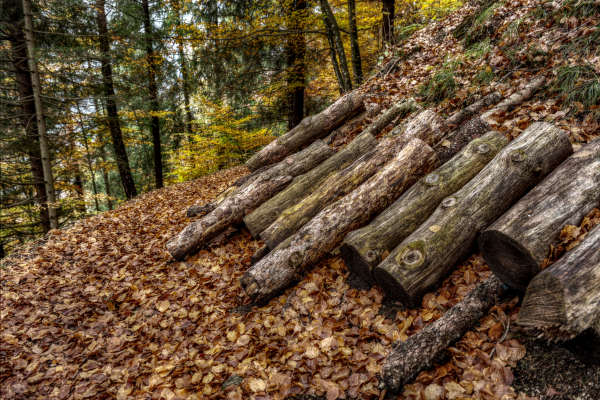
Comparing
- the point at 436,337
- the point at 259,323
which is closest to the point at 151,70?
the point at 259,323

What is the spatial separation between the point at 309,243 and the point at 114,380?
103 inches

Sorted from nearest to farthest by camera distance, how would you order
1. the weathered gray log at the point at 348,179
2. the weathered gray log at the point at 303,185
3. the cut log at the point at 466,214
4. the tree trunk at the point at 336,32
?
1. the cut log at the point at 466,214
2. the weathered gray log at the point at 348,179
3. the weathered gray log at the point at 303,185
4. the tree trunk at the point at 336,32

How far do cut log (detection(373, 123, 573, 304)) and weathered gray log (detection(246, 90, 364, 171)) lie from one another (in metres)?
3.91

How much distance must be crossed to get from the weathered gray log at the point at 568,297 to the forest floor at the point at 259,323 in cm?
32

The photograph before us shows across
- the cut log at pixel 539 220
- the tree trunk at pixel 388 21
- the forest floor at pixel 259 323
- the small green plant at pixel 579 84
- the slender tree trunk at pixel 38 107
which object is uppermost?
the tree trunk at pixel 388 21

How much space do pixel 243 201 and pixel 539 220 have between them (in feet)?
13.8

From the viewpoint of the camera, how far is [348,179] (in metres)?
4.62

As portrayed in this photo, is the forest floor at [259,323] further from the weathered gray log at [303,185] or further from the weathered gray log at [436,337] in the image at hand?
the weathered gray log at [303,185]

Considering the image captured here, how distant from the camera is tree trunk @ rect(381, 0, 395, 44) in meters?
10.2

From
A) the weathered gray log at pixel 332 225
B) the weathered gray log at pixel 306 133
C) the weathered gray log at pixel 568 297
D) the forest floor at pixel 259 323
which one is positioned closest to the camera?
the weathered gray log at pixel 568 297

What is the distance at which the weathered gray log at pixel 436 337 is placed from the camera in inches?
96.6

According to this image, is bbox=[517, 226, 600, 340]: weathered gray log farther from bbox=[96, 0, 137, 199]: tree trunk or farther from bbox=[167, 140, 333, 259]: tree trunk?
bbox=[96, 0, 137, 199]: tree trunk

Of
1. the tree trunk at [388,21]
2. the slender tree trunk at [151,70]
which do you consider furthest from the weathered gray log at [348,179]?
the slender tree trunk at [151,70]

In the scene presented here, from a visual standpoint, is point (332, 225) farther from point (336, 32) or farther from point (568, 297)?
point (336, 32)
